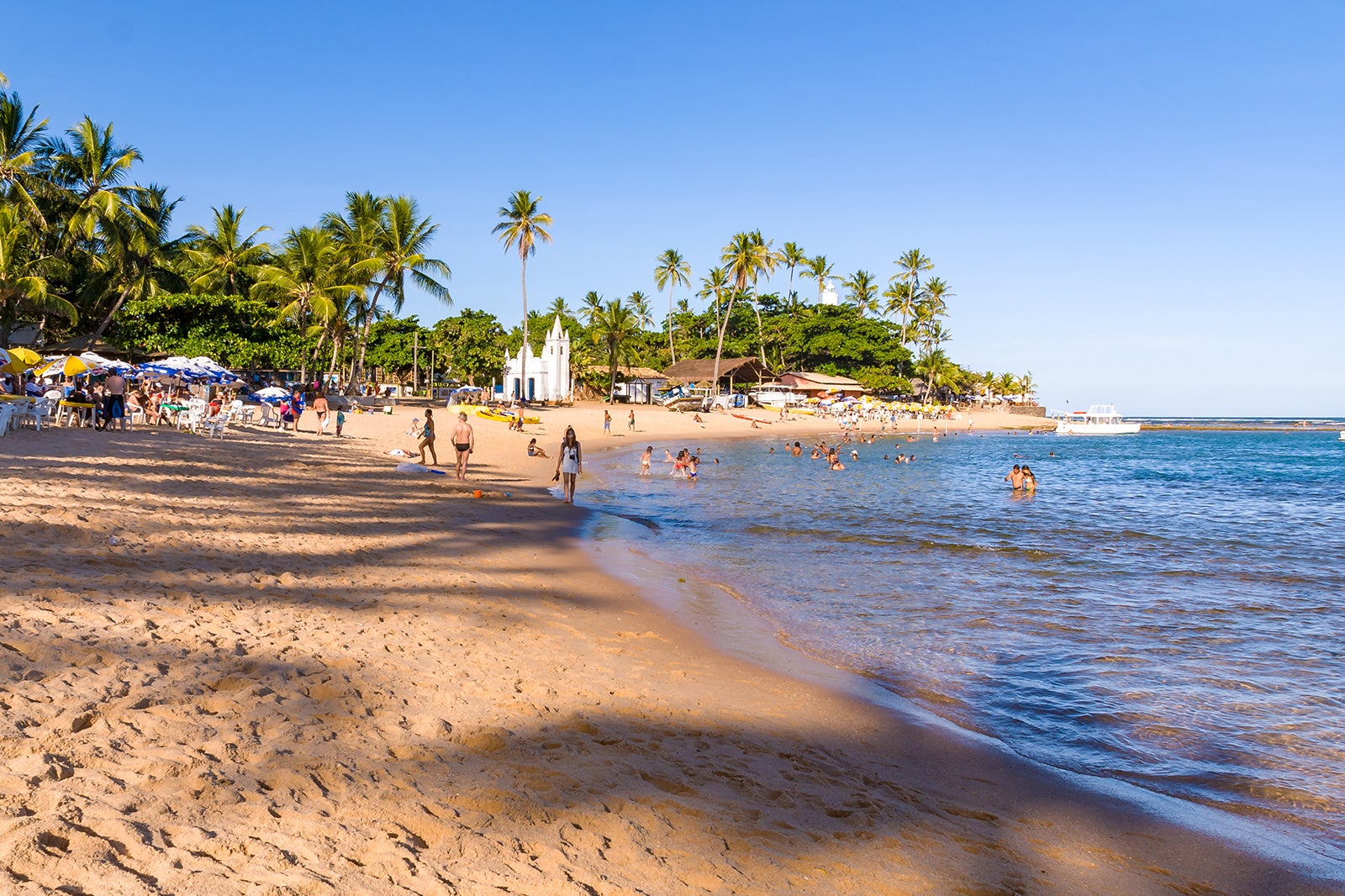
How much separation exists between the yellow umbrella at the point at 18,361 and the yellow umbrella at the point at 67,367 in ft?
3.29

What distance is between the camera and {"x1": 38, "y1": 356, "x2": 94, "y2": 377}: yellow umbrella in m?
22.4

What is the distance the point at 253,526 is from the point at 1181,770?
9.90 m

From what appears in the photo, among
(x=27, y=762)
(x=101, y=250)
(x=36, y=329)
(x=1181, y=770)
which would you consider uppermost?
(x=101, y=250)

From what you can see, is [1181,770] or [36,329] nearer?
[1181,770]

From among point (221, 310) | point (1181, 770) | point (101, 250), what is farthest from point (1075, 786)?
point (101, 250)

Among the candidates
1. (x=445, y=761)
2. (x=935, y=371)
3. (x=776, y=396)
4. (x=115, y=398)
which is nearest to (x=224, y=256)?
(x=115, y=398)

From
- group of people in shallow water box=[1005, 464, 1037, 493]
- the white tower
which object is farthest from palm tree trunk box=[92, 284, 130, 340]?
group of people in shallow water box=[1005, 464, 1037, 493]

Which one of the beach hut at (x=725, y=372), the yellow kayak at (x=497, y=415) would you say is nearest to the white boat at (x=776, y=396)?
the beach hut at (x=725, y=372)

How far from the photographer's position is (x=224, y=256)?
153 ft

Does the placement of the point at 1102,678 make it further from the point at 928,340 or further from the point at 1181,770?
the point at 928,340

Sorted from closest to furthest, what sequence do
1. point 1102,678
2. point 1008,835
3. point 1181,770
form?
point 1008,835, point 1181,770, point 1102,678

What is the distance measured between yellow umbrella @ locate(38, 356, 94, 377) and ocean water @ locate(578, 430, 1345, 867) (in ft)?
47.1

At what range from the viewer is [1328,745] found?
235 inches

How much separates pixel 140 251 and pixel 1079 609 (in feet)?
127
